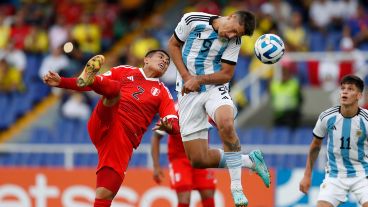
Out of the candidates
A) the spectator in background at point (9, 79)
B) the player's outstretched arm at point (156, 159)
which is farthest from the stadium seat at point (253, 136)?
the spectator in background at point (9, 79)

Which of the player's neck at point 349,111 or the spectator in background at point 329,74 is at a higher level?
the spectator in background at point 329,74

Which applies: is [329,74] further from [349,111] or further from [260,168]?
[260,168]

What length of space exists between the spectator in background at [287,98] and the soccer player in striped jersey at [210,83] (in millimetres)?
6634

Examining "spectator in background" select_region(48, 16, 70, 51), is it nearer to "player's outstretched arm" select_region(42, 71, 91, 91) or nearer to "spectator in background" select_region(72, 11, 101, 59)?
"spectator in background" select_region(72, 11, 101, 59)

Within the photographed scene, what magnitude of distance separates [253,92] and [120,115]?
7864 mm

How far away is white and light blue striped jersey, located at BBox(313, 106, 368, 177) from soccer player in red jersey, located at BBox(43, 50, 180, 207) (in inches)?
69.6

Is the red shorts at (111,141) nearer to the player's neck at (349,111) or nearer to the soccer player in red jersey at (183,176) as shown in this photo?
the soccer player in red jersey at (183,176)

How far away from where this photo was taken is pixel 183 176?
1386 centimetres

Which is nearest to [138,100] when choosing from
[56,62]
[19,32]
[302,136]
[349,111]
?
[349,111]

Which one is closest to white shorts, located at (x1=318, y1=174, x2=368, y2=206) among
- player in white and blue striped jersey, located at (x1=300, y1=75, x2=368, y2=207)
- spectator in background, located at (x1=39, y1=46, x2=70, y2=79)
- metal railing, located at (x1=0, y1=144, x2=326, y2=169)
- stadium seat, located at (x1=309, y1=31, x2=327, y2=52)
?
player in white and blue striped jersey, located at (x1=300, y1=75, x2=368, y2=207)

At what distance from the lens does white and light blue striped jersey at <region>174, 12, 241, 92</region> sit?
11.8 metres

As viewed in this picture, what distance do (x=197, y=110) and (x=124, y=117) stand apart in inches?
37.4

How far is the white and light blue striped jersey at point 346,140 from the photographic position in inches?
470

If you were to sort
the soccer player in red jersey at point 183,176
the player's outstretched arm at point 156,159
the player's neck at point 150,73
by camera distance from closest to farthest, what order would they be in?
the player's neck at point 150,73 → the soccer player in red jersey at point 183,176 → the player's outstretched arm at point 156,159
